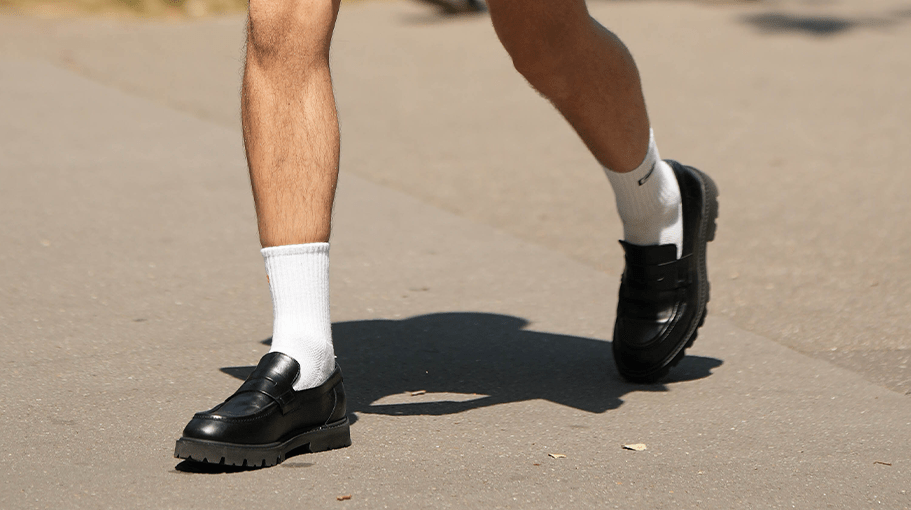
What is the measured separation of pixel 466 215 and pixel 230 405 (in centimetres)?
286

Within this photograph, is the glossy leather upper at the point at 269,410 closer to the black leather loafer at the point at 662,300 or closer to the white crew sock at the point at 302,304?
the white crew sock at the point at 302,304

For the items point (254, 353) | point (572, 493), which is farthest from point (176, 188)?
point (572, 493)

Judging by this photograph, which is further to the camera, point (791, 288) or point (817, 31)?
point (817, 31)

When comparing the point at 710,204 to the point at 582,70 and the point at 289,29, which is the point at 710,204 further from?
the point at 289,29

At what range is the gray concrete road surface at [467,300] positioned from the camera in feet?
7.56

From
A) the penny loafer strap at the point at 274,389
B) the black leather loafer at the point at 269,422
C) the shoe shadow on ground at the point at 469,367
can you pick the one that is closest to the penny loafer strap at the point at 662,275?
the shoe shadow on ground at the point at 469,367

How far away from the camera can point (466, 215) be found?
504 cm

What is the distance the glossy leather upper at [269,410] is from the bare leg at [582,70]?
88cm

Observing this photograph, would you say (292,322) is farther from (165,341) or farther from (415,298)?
(415,298)

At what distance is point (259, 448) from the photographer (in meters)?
2.25

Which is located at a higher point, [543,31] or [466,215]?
[543,31]

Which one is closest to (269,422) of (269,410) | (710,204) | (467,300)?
(269,410)

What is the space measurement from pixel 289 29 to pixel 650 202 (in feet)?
3.40

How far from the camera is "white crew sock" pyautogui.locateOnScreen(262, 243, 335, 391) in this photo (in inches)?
91.0
